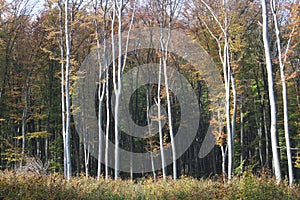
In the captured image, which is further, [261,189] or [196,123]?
[196,123]

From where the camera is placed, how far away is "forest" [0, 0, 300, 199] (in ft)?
56.0

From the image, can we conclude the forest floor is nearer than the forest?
Yes

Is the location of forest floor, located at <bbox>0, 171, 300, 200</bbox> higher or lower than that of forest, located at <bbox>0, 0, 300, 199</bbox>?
lower

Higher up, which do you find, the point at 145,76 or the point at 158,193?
the point at 145,76

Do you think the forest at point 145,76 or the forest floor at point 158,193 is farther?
the forest at point 145,76

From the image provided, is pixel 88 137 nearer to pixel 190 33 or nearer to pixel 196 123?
pixel 196 123

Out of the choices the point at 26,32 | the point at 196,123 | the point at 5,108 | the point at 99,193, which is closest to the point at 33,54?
the point at 26,32

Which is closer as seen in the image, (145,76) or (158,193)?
(158,193)

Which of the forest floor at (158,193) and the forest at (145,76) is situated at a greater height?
the forest at (145,76)

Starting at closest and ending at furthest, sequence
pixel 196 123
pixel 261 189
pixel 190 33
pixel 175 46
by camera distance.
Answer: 1. pixel 261 189
2. pixel 190 33
3. pixel 175 46
4. pixel 196 123

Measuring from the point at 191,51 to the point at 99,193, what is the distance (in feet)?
48.2

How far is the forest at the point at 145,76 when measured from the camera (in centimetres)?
1708

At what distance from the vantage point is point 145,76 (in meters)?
24.6

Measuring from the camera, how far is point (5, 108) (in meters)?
20.8
